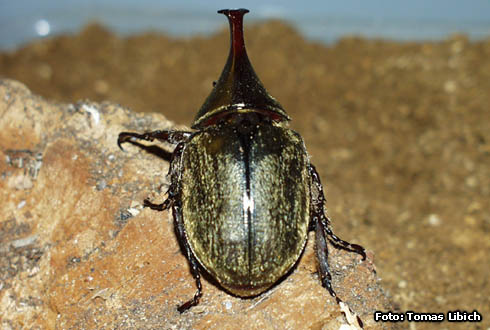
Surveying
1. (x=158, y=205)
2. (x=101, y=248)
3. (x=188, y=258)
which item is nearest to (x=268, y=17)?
(x=158, y=205)

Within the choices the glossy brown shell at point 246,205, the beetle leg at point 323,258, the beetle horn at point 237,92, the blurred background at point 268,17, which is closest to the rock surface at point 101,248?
the beetle leg at point 323,258

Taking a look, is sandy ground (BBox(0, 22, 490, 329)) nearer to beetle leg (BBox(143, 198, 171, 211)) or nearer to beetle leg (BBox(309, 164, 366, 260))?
beetle leg (BBox(309, 164, 366, 260))

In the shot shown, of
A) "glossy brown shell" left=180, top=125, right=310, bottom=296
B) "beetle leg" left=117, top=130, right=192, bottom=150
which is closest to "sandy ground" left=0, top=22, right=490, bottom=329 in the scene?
"glossy brown shell" left=180, top=125, right=310, bottom=296

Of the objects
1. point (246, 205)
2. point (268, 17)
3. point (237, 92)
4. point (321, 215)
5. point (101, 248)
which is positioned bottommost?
point (101, 248)

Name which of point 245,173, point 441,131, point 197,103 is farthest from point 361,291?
point 197,103

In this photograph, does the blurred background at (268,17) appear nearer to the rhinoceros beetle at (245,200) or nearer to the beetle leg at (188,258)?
the rhinoceros beetle at (245,200)

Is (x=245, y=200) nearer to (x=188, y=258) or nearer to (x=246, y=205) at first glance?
(x=246, y=205)
